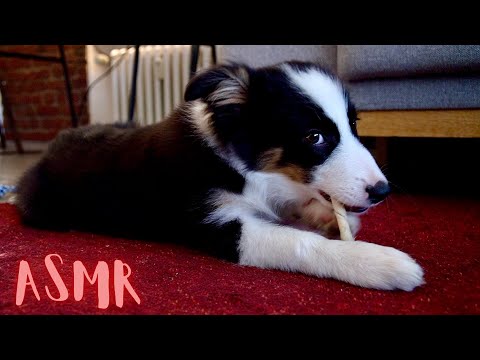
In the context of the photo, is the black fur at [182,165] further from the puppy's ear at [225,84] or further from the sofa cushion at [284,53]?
the sofa cushion at [284,53]

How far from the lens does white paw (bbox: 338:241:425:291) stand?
95 centimetres

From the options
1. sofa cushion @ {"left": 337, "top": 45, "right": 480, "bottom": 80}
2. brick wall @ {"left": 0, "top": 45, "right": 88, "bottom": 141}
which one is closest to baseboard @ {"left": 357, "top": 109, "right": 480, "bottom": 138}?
sofa cushion @ {"left": 337, "top": 45, "right": 480, "bottom": 80}

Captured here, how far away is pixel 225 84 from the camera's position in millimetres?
1289

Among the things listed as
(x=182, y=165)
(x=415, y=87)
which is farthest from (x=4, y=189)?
(x=415, y=87)

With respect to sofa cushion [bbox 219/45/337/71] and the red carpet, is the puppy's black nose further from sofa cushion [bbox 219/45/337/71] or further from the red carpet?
sofa cushion [bbox 219/45/337/71]

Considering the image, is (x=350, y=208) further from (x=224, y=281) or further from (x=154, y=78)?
(x=154, y=78)

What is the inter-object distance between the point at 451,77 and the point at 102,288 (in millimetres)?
A: 1783

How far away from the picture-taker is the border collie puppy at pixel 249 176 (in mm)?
1139

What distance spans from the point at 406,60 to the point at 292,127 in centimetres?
109

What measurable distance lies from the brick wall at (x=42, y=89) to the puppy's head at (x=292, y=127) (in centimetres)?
387
